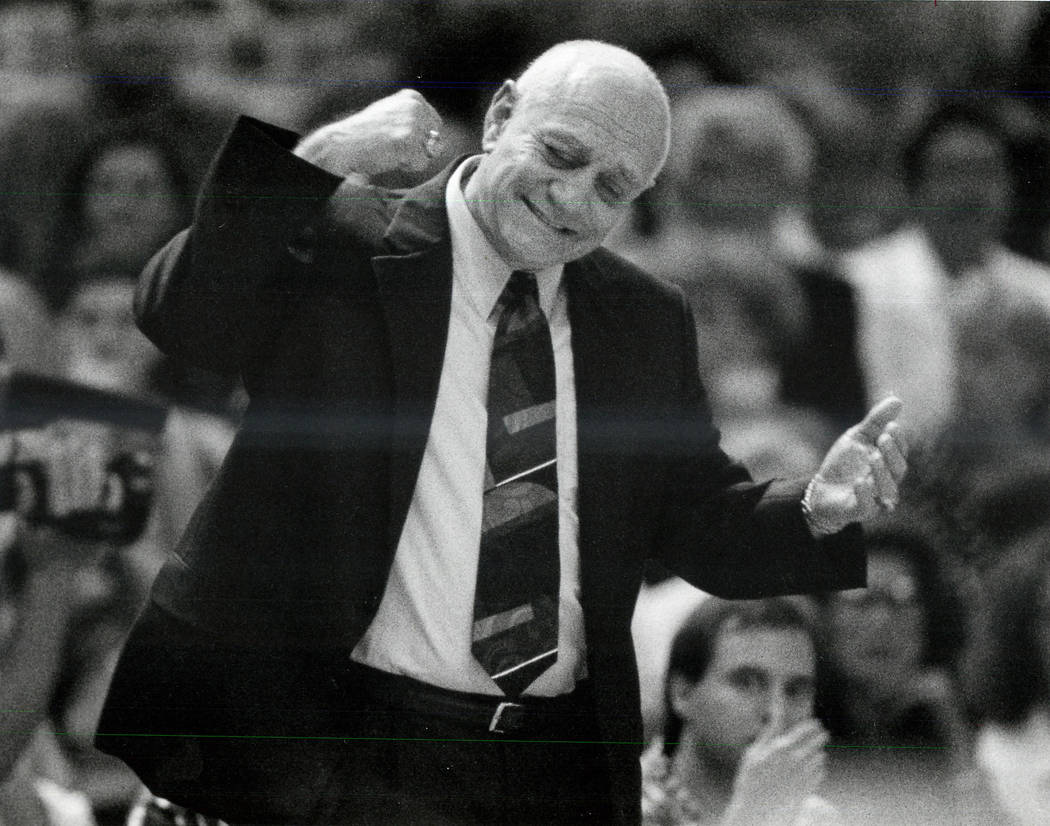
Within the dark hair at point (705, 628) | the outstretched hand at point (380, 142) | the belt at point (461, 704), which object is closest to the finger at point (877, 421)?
the dark hair at point (705, 628)

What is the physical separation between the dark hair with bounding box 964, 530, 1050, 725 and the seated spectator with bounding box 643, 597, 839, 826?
0.29 m

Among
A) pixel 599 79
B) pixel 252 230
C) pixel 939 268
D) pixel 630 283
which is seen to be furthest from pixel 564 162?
pixel 939 268

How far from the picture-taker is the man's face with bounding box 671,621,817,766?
2430 millimetres

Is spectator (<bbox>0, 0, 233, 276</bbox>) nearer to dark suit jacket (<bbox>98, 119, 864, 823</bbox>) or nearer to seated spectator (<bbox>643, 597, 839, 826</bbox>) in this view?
dark suit jacket (<bbox>98, 119, 864, 823</bbox>)

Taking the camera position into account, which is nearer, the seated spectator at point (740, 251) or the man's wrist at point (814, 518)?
the man's wrist at point (814, 518)

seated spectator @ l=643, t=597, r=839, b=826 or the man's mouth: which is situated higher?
the man's mouth

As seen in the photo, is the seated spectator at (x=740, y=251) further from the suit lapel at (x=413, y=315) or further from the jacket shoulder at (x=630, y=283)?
the suit lapel at (x=413, y=315)

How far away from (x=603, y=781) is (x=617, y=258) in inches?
32.9

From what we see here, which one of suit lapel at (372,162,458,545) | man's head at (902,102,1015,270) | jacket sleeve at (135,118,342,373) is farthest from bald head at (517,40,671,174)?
man's head at (902,102,1015,270)

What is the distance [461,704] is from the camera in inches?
86.0

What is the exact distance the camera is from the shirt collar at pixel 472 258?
2.19m

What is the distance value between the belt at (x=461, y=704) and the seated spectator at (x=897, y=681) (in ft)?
1.79

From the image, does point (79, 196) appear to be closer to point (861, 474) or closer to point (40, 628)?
point (40, 628)

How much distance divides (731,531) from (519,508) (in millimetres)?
346
